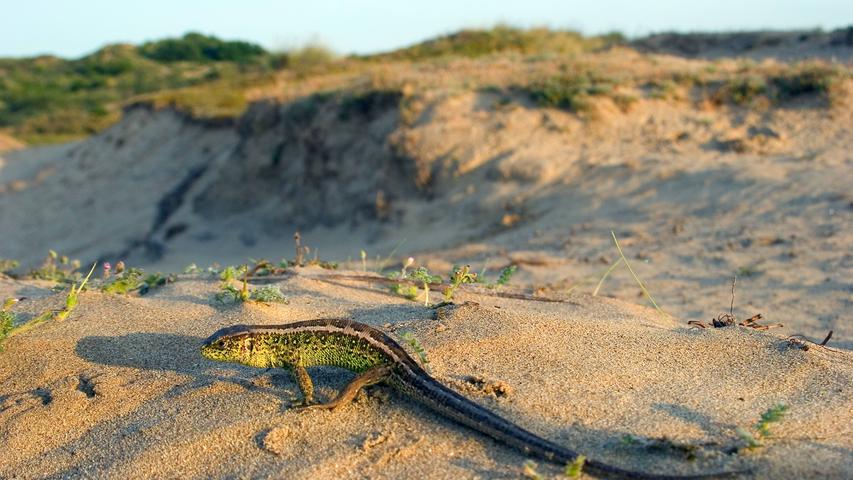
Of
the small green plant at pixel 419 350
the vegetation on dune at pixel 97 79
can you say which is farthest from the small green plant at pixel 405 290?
the vegetation on dune at pixel 97 79

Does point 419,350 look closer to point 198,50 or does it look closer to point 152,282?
point 152,282

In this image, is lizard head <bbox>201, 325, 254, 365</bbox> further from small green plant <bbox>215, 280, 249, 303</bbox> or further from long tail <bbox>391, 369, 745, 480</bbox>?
small green plant <bbox>215, 280, 249, 303</bbox>

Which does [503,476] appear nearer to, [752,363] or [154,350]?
[752,363]

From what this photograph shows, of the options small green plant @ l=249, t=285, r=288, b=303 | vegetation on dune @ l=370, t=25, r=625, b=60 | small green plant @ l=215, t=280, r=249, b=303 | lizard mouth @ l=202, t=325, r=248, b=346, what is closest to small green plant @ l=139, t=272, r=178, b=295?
small green plant @ l=215, t=280, r=249, b=303

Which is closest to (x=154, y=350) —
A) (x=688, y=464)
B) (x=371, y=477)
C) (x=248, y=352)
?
(x=248, y=352)

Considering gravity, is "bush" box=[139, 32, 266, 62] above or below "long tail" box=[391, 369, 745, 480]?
above

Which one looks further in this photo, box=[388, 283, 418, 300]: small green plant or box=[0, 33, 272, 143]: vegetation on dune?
box=[0, 33, 272, 143]: vegetation on dune
